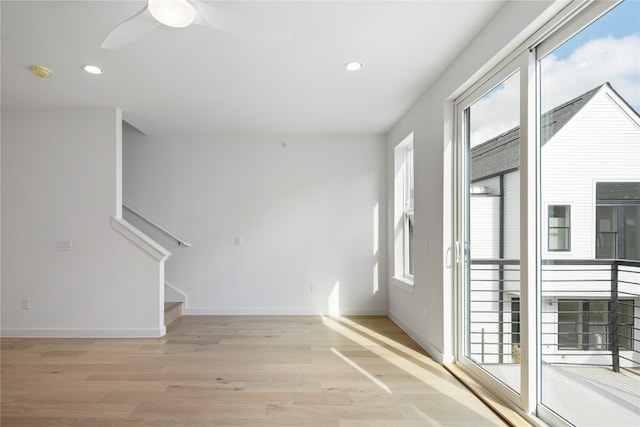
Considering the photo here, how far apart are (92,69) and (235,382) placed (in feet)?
9.10

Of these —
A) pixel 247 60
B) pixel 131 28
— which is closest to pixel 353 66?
pixel 247 60

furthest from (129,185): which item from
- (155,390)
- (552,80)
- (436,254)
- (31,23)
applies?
(552,80)

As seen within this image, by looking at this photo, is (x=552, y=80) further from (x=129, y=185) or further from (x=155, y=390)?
(x=129, y=185)

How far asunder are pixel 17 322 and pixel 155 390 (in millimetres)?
2469

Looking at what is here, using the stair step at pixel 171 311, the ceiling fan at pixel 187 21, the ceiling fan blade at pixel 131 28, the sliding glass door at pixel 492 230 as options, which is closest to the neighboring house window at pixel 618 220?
the sliding glass door at pixel 492 230

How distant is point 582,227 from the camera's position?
1760 millimetres

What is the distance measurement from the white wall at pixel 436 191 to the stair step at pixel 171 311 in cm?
285

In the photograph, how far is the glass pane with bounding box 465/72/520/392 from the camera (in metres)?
2.29

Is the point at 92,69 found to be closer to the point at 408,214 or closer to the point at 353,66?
the point at 353,66

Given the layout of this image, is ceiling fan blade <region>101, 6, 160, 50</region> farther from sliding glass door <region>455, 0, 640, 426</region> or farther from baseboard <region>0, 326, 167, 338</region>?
baseboard <region>0, 326, 167, 338</region>

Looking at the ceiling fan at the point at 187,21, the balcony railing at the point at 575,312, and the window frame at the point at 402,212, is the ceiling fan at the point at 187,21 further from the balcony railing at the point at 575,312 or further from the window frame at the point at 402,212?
the window frame at the point at 402,212

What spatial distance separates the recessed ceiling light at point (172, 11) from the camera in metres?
1.55

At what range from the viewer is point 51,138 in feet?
12.7

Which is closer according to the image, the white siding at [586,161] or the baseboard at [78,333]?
the white siding at [586,161]
